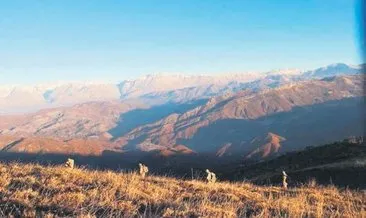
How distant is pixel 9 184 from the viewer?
12.6 meters

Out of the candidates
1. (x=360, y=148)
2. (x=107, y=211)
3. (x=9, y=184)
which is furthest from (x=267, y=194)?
(x=360, y=148)

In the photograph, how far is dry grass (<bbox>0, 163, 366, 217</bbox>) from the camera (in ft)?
33.9

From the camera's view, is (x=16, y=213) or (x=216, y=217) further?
(x=216, y=217)

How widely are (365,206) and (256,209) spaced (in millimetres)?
3765

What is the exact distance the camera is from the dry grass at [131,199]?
1033cm

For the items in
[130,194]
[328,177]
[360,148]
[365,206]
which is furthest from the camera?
[360,148]

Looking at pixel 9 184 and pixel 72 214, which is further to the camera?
pixel 9 184

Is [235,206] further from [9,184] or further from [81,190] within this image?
[9,184]

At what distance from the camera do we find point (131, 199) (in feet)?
39.1

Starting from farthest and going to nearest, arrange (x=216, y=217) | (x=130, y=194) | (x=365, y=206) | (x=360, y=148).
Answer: (x=360, y=148)
(x=365, y=206)
(x=130, y=194)
(x=216, y=217)

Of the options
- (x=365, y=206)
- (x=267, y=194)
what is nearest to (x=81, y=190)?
(x=267, y=194)

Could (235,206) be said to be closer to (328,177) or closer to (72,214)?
(72,214)

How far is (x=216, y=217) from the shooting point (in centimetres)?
1013

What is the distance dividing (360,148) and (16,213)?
40464 mm
